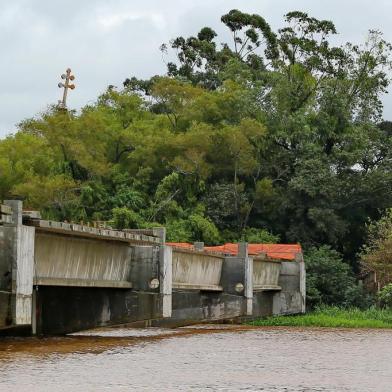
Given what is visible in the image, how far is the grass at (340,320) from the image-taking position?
139 feet

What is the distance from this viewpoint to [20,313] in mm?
21312

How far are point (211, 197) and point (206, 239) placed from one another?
4278mm

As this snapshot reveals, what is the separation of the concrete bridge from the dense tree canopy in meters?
14.0

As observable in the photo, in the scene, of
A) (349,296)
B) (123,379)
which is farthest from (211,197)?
(123,379)

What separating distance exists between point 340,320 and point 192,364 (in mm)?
24198

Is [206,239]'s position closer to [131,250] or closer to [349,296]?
[349,296]

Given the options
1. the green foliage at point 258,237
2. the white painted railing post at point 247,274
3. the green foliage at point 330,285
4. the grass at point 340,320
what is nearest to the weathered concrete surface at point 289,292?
the grass at point 340,320

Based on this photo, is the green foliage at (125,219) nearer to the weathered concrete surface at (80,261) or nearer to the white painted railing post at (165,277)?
the white painted railing post at (165,277)

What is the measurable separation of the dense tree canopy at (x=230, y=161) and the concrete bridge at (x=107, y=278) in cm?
1395

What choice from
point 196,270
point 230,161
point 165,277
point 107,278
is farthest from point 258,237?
point 107,278

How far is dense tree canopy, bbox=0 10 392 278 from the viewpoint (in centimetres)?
5759

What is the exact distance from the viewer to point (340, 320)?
4319cm

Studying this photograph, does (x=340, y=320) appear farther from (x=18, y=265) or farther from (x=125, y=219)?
(x=18, y=265)

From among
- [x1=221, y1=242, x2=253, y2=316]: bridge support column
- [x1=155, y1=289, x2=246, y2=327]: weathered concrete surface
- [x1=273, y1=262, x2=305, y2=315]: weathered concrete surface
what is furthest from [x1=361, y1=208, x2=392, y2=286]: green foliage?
[x1=155, y1=289, x2=246, y2=327]: weathered concrete surface
